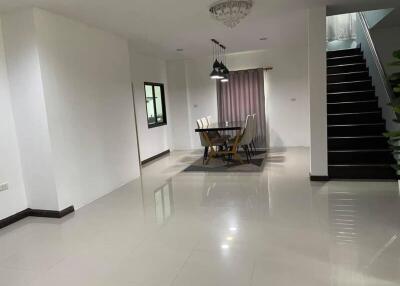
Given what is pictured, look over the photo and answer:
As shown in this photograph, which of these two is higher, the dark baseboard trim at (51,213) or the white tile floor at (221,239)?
the dark baseboard trim at (51,213)

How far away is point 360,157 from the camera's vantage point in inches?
179

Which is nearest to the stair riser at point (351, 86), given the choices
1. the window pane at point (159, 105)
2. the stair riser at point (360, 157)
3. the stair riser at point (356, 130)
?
the stair riser at point (356, 130)

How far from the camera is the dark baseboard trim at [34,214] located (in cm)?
355

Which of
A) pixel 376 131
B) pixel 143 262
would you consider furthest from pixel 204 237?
pixel 376 131

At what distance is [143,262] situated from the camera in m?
2.48

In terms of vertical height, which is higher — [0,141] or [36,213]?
[0,141]

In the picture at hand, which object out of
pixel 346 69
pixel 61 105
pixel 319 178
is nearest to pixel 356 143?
pixel 319 178

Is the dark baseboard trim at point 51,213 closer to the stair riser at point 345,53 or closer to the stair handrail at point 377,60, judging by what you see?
the stair handrail at point 377,60

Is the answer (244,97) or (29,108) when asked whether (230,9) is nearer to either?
(29,108)

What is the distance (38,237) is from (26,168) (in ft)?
3.41

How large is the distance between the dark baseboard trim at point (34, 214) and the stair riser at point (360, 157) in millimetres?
3876

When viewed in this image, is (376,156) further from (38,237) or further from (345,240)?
(38,237)

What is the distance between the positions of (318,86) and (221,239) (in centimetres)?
272

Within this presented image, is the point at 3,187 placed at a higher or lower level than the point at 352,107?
lower
